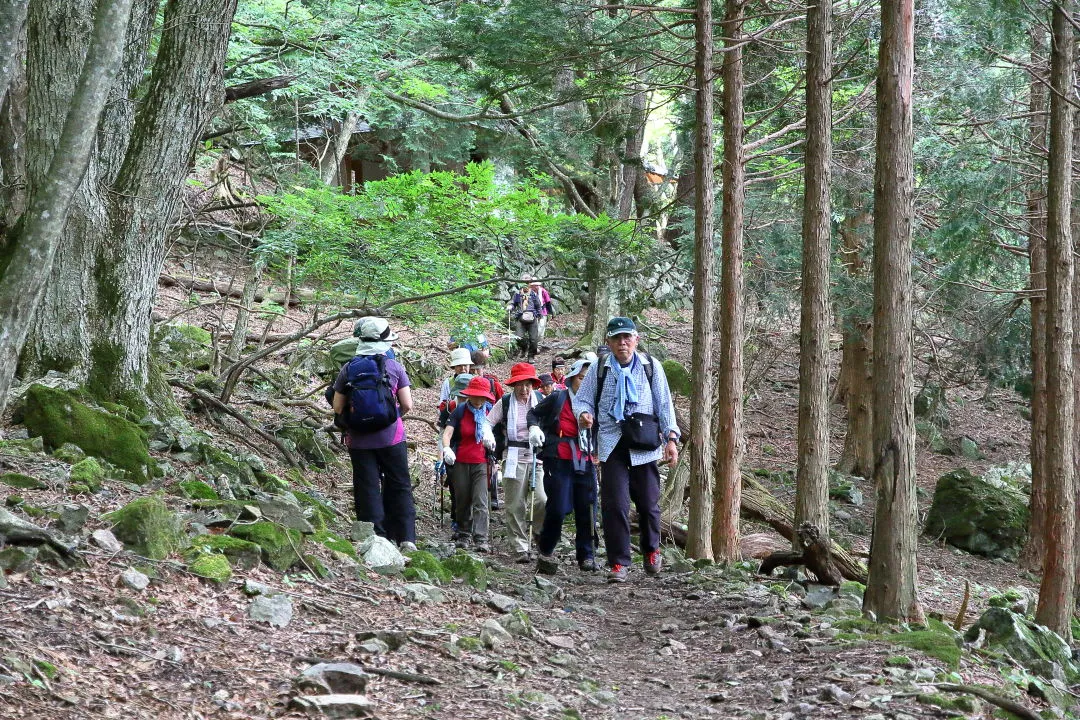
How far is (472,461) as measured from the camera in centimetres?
1091

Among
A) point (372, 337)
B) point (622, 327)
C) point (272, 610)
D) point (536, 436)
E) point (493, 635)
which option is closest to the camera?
point (272, 610)

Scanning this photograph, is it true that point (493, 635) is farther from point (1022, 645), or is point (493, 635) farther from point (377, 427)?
point (1022, 645)

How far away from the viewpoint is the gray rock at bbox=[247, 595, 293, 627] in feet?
17.2

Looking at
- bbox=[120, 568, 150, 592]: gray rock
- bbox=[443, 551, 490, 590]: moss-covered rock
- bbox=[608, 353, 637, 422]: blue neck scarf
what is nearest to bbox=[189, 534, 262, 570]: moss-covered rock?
bbox=[120, 568, 150, 592]: gray rock

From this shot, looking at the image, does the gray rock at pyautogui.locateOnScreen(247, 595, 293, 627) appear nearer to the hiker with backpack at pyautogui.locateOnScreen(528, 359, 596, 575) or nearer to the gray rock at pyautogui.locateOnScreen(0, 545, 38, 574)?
the gray rock at pyautogui.locateOnScreen(0, 545, 38, 574)

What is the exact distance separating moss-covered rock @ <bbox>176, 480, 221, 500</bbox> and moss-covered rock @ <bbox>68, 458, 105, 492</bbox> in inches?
23.1

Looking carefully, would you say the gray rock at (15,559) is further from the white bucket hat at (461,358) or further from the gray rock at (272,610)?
the white bucket hat at (461,358)

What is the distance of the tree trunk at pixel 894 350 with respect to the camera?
6.55 meters

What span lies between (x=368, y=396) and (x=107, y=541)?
10.6 ft

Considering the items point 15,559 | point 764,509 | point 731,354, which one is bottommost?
point 764,509

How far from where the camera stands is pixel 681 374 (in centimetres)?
2266

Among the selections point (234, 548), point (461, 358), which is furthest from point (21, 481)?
point (461, 358)

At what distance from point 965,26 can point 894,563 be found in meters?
10.0

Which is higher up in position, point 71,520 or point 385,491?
point 71,520
